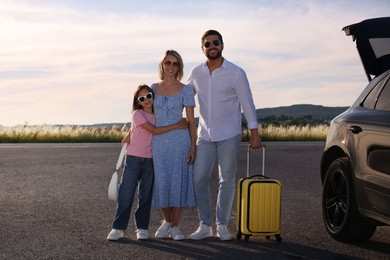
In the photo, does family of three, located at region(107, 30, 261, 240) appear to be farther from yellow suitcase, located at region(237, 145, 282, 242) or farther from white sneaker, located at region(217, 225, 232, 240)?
yellow suitcase, located at region(237, 145, 282, 242)

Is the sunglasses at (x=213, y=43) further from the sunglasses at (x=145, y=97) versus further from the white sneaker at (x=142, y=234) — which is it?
the white sneaker at (x=142, y=234)

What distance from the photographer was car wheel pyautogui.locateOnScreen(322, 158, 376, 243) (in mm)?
6605

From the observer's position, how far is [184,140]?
23.1 ft

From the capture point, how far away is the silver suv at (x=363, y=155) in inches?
237

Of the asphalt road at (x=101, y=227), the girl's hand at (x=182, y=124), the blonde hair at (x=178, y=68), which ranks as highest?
the blonde hair at (x=178, y=68)

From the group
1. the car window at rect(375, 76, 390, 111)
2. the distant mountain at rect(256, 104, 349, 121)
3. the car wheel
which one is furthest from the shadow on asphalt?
the distant mountain at rect(256, 104, 349, 121)

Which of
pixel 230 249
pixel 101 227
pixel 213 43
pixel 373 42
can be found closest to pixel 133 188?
pixel 101 227

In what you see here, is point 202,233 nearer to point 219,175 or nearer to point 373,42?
point 219,175

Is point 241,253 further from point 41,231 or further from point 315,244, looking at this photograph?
point 41,231

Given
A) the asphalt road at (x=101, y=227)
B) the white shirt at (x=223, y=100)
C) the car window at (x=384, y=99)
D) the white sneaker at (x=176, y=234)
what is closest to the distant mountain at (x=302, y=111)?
the asphalt road at (x=101, y=227)

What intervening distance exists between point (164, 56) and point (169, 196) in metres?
1.33

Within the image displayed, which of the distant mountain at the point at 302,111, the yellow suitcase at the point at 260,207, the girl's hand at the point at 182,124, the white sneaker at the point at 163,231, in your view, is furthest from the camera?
the distant mountain at the point at 302,111

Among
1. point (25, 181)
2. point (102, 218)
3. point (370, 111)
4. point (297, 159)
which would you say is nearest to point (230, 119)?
point (370, 111)

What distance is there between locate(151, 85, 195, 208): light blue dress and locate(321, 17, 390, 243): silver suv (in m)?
1.43
